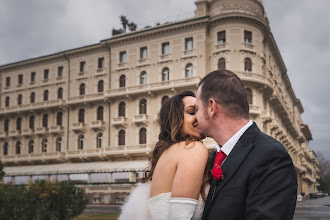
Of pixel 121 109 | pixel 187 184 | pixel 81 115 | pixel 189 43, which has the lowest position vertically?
pixel 187 184

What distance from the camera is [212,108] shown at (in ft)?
7.79

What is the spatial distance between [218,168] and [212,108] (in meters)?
0.38

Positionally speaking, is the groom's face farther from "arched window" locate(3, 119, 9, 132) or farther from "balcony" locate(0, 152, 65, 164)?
"arched window" locate(3, 119, 9, 132)

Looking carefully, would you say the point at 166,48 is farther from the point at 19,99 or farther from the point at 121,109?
the point at 19,99

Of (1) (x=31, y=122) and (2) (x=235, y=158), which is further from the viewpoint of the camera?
(1) (x=31, y=122)

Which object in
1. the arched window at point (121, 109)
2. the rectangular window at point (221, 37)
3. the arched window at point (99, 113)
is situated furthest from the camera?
the arched window at point (99, 113)

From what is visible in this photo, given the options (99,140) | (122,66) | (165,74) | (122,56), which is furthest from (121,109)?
(165,74)

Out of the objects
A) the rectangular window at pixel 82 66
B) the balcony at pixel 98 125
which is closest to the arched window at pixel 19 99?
the rectangular window at pixel 82 66

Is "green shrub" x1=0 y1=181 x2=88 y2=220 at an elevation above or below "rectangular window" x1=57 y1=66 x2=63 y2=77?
below

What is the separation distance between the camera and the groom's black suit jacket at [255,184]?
1.93m

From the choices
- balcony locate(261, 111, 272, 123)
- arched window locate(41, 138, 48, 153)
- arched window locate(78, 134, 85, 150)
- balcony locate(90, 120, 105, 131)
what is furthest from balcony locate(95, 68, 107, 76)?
balcony locate(261, 111, 272, 123)

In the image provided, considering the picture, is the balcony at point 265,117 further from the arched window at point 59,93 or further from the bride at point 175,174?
the bride at point 175,174

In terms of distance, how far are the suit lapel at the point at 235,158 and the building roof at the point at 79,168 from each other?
3010 cm

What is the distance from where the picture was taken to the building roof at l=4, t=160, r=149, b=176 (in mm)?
33862
